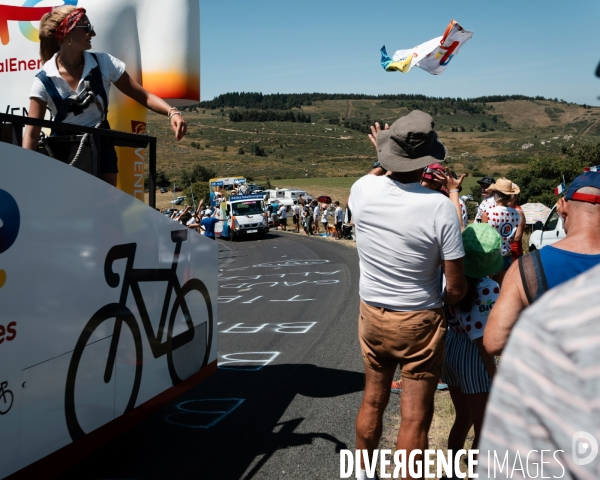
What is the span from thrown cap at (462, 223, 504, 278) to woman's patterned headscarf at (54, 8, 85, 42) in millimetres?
2592

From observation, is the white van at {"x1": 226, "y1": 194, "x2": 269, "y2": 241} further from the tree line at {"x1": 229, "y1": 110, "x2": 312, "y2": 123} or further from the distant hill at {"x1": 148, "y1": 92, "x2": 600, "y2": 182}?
the tree line at {"x1": 229, "y1": 110, "x2": 312, "y2": 123}

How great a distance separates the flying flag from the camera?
584cm

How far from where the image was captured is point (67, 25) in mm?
3748

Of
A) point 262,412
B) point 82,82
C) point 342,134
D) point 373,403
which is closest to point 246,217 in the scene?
point 262,412

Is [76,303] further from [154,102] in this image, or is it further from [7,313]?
[154,102]

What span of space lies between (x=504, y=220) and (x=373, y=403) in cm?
436

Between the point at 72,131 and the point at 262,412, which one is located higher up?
the point at 72,131

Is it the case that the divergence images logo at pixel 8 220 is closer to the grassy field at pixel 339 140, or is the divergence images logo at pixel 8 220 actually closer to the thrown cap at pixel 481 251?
the thrown cap at pixel 481 251

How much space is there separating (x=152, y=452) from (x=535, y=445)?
12.7ft

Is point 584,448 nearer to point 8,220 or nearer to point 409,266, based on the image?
point 409,266

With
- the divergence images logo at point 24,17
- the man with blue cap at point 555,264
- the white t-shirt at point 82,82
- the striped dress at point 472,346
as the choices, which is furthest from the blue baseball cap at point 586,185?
the divergence images logo at point 24,17

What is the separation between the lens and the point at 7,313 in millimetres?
2691

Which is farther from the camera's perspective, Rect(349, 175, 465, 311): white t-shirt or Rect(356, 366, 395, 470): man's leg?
Rect(356, 366, 395, 470): man's leg

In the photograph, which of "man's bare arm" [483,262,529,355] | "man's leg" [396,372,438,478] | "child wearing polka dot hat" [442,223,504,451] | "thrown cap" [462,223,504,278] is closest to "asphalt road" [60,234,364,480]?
"man's leg" [396,372,438,478]
